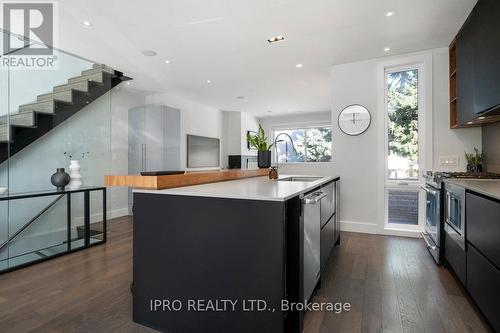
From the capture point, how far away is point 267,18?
8.65 ft

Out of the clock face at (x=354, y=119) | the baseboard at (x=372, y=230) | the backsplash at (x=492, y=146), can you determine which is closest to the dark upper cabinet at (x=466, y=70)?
the backsplash at (x=492, y=146)

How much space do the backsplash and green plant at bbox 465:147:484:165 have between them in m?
0.06

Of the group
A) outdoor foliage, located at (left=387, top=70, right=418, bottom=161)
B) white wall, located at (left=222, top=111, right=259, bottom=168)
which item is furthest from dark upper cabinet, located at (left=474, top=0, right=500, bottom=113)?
white wall, located at (left=222, top=111, right=259, bottom=168)

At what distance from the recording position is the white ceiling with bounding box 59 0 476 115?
244 cm

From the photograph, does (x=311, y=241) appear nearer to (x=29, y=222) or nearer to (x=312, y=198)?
(x=312, y=198)

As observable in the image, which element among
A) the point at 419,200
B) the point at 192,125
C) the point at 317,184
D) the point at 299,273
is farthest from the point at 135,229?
the point at 192,125

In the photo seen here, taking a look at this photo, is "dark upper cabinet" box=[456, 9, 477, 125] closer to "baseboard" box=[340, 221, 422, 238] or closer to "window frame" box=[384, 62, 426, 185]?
"window frame" box=[384, 62, 426, 185]

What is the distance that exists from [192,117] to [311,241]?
201 inches

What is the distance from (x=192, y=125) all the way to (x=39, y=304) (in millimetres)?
4716

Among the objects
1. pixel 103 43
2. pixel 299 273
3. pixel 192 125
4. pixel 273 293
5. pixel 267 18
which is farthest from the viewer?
pixel 192 125

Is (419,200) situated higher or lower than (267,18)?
Answer: lower

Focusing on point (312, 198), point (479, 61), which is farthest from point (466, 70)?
point (312, 198)

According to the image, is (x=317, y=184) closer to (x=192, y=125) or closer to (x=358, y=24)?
(x=358, y=24)

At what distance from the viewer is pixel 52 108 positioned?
11.0 feet
